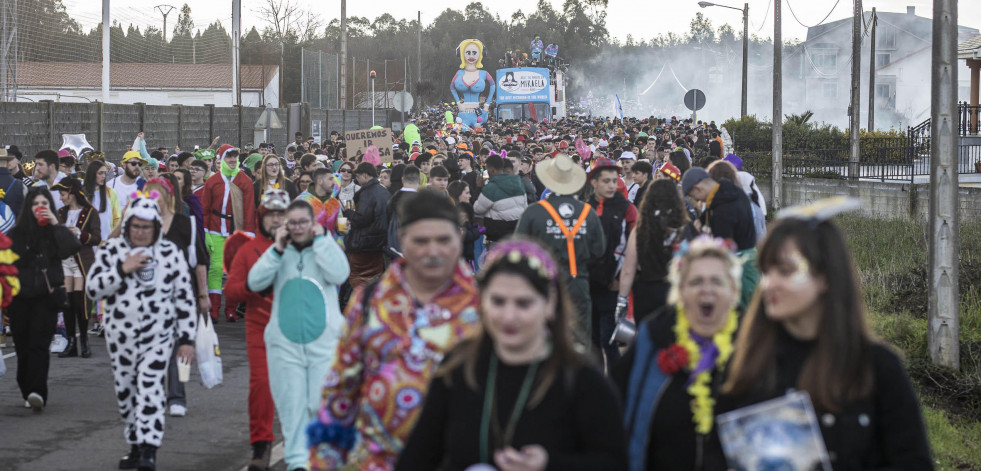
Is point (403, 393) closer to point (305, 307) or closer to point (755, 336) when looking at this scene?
point (755, 336)

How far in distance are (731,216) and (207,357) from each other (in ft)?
11.7

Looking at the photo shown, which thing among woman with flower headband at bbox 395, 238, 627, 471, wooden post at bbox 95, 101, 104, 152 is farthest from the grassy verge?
wooden post at bbox 95, 101, 104, 152

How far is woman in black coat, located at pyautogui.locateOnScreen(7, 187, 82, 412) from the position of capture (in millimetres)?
9180

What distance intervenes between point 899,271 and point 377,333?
1307 centimetres

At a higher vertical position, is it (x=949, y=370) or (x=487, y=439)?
(x=487, y=439)

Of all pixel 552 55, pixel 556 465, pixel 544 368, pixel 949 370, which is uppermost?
pixel 552 55

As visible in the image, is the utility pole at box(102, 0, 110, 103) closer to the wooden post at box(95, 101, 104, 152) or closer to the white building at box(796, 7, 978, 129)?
the wooden post at box(95, 101, 104, 152)

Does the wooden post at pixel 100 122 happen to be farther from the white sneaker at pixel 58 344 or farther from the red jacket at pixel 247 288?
the red jacket at pixel 247 288

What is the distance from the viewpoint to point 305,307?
6.78 metres

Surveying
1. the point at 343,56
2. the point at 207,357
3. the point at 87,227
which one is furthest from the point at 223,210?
the point at 343,56

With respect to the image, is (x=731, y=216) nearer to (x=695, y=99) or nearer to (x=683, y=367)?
(x=683, y=367)

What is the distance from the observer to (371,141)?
20625 millimetres

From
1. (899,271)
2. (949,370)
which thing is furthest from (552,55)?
(949,370)

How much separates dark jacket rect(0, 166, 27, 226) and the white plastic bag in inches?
221
